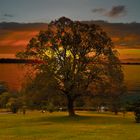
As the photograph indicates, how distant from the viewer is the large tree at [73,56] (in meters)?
64.9

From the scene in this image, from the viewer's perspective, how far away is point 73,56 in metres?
65.8

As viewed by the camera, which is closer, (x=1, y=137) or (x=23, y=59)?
(x=1, y=137)

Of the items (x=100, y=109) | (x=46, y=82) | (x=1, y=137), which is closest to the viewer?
(x=1, y=137)

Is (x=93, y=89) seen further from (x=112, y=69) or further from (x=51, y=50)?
(x=51, y=50)

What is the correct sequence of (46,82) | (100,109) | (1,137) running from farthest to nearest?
1. (100,109)
2. (46,82)
3. (1,137)

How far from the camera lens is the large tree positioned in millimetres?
64938

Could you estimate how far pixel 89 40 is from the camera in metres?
65.5

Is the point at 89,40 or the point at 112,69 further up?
the point at 89,40

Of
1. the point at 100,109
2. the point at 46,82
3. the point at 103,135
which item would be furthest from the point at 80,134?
the point at 100,109

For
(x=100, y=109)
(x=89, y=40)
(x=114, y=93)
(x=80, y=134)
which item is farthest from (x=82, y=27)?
(x=100, y=109)

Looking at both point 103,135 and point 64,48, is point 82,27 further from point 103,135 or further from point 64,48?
point 103,135

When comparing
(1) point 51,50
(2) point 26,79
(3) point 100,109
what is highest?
(1) point 51,50

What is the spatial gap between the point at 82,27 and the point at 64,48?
4494mm

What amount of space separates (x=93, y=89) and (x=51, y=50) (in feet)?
29.7
